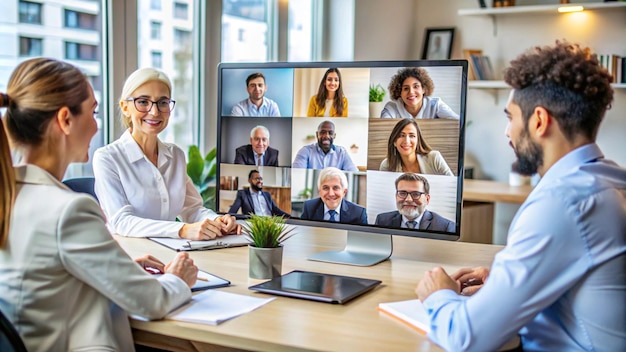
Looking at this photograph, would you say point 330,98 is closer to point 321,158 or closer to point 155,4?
point 321,158

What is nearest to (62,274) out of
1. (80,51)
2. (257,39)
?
(80,51)

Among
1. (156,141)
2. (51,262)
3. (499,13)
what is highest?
(499,13)

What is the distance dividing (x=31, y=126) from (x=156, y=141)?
3.36 ft

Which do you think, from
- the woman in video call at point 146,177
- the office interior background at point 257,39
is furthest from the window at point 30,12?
the woman in video call at point 146,177

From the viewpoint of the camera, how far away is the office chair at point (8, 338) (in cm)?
119

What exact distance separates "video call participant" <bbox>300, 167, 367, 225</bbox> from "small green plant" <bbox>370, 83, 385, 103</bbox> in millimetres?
216

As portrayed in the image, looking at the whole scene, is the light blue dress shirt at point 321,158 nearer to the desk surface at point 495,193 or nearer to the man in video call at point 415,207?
the man in video call at point 415,207

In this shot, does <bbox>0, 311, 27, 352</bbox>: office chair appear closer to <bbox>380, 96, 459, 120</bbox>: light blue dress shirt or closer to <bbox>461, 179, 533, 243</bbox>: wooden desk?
<bbox>380, 96, 459, 120</bbox>: light blue dress shirt

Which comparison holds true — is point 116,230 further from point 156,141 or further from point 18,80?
point 18,80

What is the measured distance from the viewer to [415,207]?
1814 millimetres

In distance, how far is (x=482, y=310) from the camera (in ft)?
3.99

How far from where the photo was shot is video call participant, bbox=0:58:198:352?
4.25 feet

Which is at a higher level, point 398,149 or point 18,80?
point 18,80

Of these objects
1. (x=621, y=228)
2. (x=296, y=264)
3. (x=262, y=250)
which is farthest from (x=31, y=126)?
(x=621, y=228)
